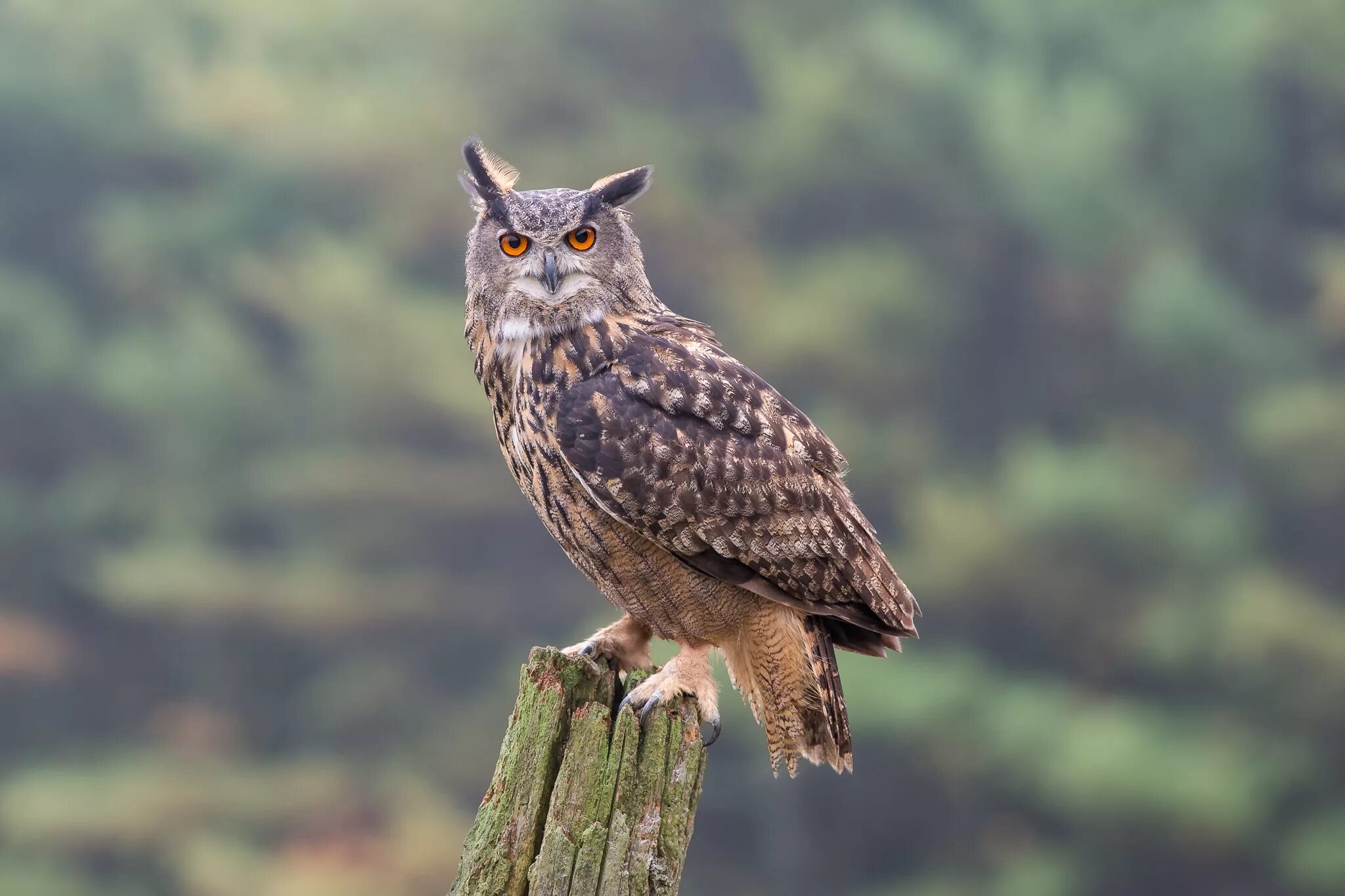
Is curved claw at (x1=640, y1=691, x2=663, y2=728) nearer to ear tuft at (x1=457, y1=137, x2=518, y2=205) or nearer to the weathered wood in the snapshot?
the weathered wood

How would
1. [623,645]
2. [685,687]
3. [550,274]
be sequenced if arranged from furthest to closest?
[623,645] < [550,274] < [685,687]

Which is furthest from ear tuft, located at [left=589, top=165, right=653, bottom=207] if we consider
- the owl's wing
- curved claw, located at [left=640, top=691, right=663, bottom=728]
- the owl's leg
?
curved claw, located at [left=640, top=691, right=663, bottom=728]

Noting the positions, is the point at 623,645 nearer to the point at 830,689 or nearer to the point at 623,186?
the point at 830,689

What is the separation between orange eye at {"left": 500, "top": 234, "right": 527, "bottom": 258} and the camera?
2.19 m

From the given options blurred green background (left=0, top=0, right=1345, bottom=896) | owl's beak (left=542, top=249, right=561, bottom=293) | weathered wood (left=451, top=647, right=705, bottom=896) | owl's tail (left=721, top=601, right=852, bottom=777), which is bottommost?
weathered wood (left=451, top=647, right=705, bottom=896)

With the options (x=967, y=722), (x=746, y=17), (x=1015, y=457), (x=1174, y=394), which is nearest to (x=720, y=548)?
(x=967, y=722)

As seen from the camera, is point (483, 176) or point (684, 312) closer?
point (483, 176)

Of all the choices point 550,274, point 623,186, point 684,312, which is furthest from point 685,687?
point 684,312

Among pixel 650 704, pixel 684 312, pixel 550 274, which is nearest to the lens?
pixel 650 704

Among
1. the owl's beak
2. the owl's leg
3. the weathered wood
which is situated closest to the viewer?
the weathered wood

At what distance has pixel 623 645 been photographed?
2.29 metres

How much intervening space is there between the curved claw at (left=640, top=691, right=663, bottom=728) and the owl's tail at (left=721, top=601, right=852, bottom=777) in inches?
12.2

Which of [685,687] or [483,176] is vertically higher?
[483,176]

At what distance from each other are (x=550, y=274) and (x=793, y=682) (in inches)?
28.5
